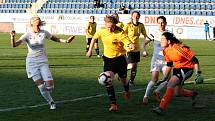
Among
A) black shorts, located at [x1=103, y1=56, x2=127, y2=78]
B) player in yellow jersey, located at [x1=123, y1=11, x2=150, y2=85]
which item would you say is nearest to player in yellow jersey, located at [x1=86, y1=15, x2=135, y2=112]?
black shorts, located at [x1=103, y1=56, x2=127, y2=78]

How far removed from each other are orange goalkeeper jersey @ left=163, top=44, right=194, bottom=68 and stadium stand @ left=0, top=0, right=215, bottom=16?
3471 centimetres

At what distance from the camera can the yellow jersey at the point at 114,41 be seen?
36.3ft

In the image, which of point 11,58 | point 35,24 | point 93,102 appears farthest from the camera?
point 11,58

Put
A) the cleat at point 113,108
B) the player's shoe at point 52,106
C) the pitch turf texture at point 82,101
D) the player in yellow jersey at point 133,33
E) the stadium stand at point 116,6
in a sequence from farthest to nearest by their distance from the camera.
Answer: the stadium stand at point 116,6 < the player in yellow jersey at point 133,33 < the player's shoe at point 52,106 < the cleat at point 113,108 < the pitch turf texture at point 82,101

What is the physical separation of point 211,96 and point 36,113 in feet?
15.1

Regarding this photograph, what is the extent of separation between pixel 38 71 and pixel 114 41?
1.71 meters

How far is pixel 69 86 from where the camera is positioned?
14.6 meters

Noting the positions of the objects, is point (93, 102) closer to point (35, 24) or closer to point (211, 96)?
point (35, 24)

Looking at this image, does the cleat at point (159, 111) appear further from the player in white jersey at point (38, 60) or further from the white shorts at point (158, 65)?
the player in white jersey at point (38, 60)

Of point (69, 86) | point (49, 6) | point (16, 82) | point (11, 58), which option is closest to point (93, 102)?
point (69, 86)

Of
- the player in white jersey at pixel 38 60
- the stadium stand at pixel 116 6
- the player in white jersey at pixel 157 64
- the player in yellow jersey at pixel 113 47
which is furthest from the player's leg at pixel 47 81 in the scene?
the stadium stand at pixel 116 6

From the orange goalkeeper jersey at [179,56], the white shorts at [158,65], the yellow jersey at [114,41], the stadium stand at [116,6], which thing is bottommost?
the white shorts at [158,65]

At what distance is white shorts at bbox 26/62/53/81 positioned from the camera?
11.0 m

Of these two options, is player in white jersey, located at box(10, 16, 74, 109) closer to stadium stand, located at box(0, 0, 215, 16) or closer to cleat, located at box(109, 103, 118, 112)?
cleat, located at box(109, 103, 118, 112)
